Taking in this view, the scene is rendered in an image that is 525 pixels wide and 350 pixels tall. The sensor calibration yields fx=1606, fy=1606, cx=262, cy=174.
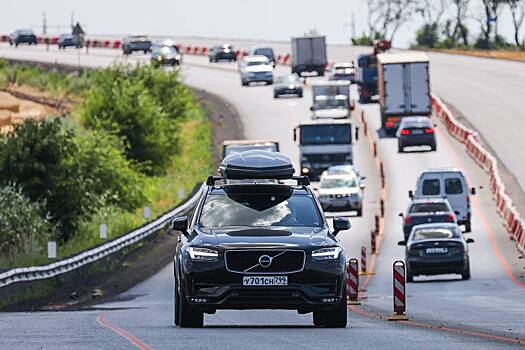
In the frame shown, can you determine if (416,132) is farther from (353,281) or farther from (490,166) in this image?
(353,281)

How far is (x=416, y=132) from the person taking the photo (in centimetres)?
7494

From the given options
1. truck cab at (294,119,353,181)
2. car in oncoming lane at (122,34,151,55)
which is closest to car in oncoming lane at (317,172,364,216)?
truck cab at (294,119,353,181)

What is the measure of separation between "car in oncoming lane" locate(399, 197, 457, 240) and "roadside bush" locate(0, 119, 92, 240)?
11.7m

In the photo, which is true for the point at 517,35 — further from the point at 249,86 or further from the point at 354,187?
the point at 354,187

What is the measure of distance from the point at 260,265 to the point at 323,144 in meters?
48.1

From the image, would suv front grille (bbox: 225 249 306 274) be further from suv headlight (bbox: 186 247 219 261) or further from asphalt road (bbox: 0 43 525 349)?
asphalt road (bbox: 0 43 525 349)

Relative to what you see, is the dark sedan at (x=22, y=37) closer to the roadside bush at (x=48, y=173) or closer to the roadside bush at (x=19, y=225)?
the roadside bush at (x=48, y=173)

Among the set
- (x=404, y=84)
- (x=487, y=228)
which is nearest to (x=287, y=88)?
(x=404, y=84)

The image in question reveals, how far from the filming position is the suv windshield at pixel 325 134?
6481 centimetres

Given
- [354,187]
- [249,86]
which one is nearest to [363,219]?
[354,187]

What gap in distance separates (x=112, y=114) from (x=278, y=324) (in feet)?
214

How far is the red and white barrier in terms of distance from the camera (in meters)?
51.2

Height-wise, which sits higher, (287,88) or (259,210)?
(259,210)

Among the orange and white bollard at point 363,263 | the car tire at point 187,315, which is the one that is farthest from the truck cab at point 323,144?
the car tire at point 187,315
